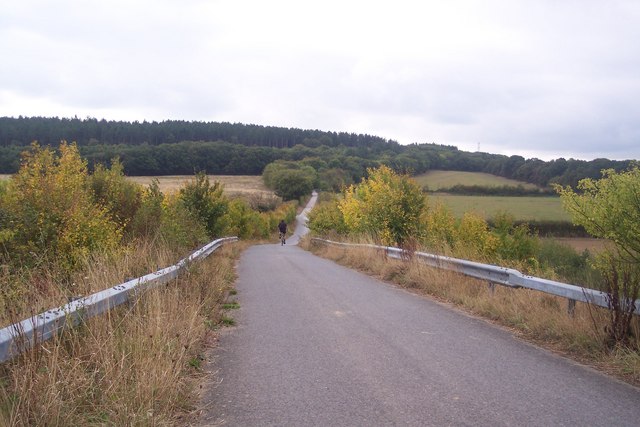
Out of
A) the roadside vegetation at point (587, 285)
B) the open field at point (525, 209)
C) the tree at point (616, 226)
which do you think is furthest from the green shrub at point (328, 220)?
the tree at point (616, 226)

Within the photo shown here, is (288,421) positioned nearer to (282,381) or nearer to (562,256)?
(282,381)

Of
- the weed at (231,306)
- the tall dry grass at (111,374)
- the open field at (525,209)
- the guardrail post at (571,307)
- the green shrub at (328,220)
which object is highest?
the guardrail post at (571,307)

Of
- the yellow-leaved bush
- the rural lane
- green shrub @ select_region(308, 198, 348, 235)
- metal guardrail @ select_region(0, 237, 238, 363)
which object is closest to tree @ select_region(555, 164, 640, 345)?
the rural lane

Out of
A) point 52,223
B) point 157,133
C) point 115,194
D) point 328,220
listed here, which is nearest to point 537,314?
point 52,223

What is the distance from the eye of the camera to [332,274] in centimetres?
1491

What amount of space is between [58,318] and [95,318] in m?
0.60

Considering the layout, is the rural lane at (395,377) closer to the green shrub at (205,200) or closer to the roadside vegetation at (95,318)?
the roadside vegetation at (95,318)

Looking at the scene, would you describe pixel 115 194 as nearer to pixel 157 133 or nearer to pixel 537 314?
pixel 537 314

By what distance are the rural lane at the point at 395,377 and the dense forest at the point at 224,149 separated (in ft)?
160

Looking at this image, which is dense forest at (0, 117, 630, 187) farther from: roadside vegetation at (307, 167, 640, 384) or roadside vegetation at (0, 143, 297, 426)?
roadside vegetation at (0, 143, 297, 426)

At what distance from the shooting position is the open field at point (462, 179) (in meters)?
79.5

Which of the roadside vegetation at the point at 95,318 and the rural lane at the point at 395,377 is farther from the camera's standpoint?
the rural lane at the point at 395,377

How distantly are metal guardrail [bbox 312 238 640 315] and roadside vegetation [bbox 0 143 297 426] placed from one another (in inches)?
178

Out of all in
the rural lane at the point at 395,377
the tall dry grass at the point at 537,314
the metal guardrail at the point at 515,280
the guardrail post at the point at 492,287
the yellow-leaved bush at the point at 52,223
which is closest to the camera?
the rural lane at the point at 395,377
